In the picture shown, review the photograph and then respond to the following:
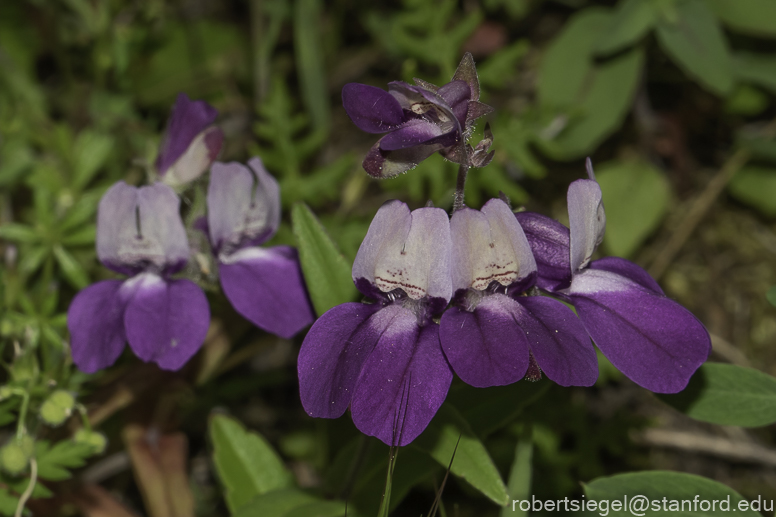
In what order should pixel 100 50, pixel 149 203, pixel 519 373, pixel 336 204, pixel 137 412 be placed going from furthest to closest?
pixel 336 204 < pixel 100 50 < pixel 137 412 < pixel 149 203 < pixel 519 373

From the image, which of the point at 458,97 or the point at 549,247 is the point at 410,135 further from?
the point at 549,247

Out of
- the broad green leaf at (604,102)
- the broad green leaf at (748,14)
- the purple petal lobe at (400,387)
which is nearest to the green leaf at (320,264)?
the purple petal lobe at (400,387)

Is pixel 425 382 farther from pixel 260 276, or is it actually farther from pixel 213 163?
pixel 213 163

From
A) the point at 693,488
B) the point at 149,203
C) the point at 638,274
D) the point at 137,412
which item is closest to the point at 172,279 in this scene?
the point at 149,203

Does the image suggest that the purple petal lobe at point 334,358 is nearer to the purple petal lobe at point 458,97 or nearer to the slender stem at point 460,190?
the slender stem at point 460,190

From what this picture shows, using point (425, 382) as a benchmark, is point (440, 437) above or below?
below

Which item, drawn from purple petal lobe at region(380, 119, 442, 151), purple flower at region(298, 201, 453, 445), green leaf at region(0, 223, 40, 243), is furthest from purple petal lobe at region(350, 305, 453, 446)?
green leaf at region(0, 223, 40, 243)

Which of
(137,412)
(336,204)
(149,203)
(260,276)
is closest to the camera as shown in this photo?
(149,203)
